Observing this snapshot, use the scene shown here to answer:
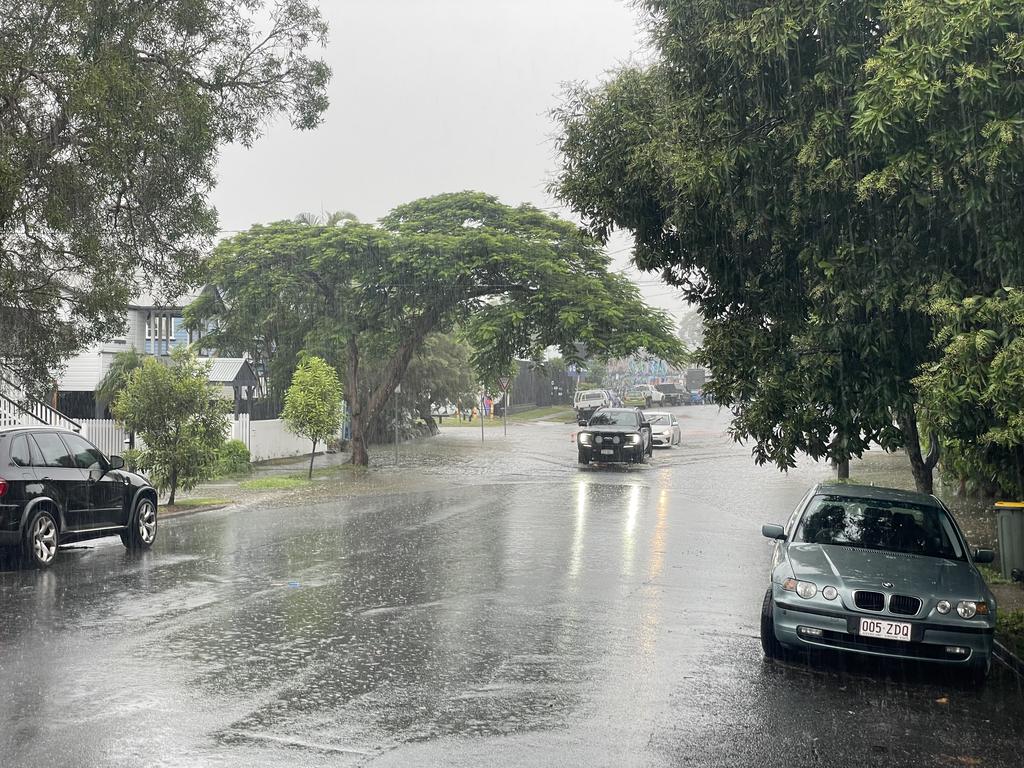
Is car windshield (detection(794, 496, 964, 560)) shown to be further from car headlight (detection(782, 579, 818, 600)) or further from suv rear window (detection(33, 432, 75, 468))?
suv rear window (detection(33, 432, 75, 468))

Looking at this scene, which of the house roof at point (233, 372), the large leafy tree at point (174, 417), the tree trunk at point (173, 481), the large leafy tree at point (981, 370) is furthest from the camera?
the house roof at point (233, 372)

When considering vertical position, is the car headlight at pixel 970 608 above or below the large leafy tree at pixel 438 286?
below

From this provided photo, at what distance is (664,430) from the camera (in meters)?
41.0

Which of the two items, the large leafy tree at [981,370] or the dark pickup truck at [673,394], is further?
the dark pickup truck at [673,394]

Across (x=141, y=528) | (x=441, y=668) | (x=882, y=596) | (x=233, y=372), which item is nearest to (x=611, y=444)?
(x=233, y=372)

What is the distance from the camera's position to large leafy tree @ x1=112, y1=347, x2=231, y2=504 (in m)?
20.0

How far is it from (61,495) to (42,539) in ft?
1.99

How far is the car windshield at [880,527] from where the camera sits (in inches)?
348

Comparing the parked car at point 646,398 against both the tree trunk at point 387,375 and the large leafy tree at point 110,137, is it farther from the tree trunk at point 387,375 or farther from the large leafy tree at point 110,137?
the large leafy tree at point 110,137

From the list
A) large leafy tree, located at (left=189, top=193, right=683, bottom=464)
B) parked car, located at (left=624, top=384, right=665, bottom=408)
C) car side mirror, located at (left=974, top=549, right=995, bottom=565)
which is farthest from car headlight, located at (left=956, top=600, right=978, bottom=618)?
parked car, located at (left=624, top=384, right=665, bottom=408)

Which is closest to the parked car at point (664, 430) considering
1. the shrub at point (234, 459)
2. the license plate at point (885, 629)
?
the shrub at point (234, 459)

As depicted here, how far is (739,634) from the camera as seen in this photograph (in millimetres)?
9203

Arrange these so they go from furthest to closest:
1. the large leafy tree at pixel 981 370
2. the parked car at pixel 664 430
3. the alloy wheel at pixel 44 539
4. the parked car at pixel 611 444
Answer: the parked car at pixel 664 430
the parked car at pixel 611 444
the alloy wheel at pixel 44 539
the large leafy tree at pixel 981 370

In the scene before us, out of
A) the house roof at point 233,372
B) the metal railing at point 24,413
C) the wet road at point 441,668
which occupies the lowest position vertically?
the wet road at point 441,668
